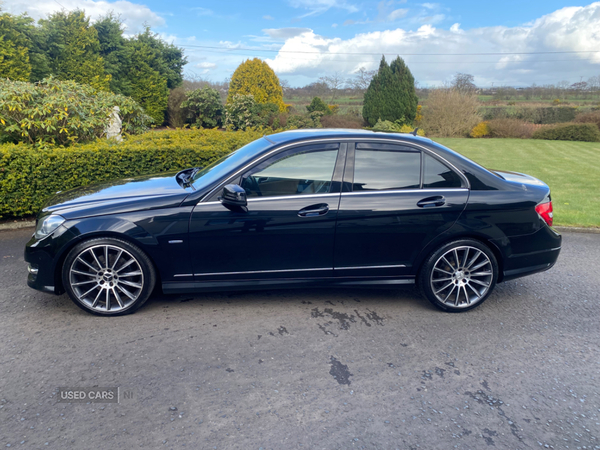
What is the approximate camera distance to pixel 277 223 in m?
3.83

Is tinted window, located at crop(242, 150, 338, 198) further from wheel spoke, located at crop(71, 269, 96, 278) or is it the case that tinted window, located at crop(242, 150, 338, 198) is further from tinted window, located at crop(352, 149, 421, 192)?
wheel spoke, located at crop(71, 269, 96, 278)

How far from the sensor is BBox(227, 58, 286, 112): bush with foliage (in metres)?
26.2

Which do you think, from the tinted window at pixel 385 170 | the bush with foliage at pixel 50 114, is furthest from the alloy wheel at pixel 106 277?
the bush with foliage at pixel 50 114

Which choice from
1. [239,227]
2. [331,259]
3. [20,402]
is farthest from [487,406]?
[20,402]

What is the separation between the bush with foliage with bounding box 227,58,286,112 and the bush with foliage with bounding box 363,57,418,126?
570cm

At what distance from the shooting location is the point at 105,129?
978 cm

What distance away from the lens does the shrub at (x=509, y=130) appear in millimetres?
27047

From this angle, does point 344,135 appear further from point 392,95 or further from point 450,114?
point 450,114

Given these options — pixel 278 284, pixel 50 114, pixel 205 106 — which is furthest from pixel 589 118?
pixel 278 284

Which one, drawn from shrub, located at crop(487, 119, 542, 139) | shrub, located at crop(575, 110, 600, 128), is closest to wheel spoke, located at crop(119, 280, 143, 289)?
shrub, located at crop(487, 119, 542, 139)

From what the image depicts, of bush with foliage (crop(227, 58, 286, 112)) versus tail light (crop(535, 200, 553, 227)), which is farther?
bush with foliage (crop(227, 58, 286, 112))

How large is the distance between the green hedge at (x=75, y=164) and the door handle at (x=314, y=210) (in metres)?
4.37

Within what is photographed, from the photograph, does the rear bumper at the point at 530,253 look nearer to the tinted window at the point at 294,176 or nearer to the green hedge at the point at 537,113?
the tinted window at the point at 294,176

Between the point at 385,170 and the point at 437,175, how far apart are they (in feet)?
1.64
